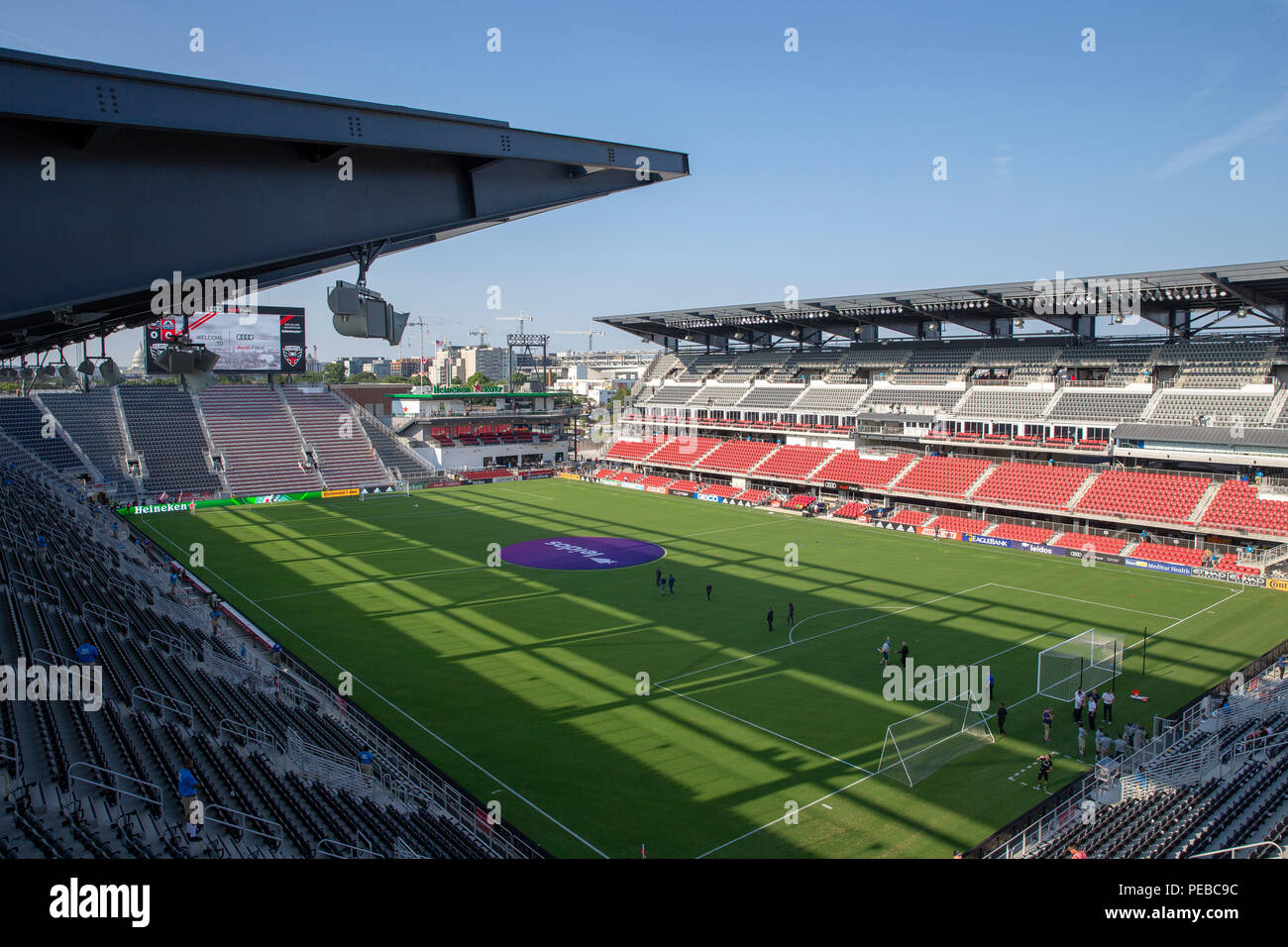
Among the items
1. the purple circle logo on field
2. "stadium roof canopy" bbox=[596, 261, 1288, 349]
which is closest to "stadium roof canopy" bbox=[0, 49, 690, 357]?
the purple circle logo on field

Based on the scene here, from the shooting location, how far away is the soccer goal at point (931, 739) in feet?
60.1

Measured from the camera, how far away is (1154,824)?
14.1 m

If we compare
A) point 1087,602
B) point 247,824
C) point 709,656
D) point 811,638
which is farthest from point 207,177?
point 1087,602

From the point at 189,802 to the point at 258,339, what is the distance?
6036 centimetres

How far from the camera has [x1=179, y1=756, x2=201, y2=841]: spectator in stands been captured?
1074cm

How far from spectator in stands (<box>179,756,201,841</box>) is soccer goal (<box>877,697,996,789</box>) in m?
13.8

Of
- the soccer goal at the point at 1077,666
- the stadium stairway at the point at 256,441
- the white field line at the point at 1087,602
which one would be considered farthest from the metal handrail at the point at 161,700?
the stadium stairway at the point at 256,441

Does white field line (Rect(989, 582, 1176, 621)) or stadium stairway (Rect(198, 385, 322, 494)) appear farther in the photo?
stadium stairway (Rect(198, 385, 322, 494))

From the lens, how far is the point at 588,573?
3738 centimetres

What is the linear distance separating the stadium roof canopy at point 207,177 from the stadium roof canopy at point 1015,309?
4121cm

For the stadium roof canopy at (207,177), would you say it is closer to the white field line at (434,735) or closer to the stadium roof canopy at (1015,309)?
the white field line at (434,735)

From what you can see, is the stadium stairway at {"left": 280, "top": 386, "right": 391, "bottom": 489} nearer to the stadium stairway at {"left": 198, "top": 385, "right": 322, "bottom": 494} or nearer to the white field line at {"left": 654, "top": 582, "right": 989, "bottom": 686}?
the stadium stairway at {"left": 198, "top": 385, "right": 322, "bottom": 494}
